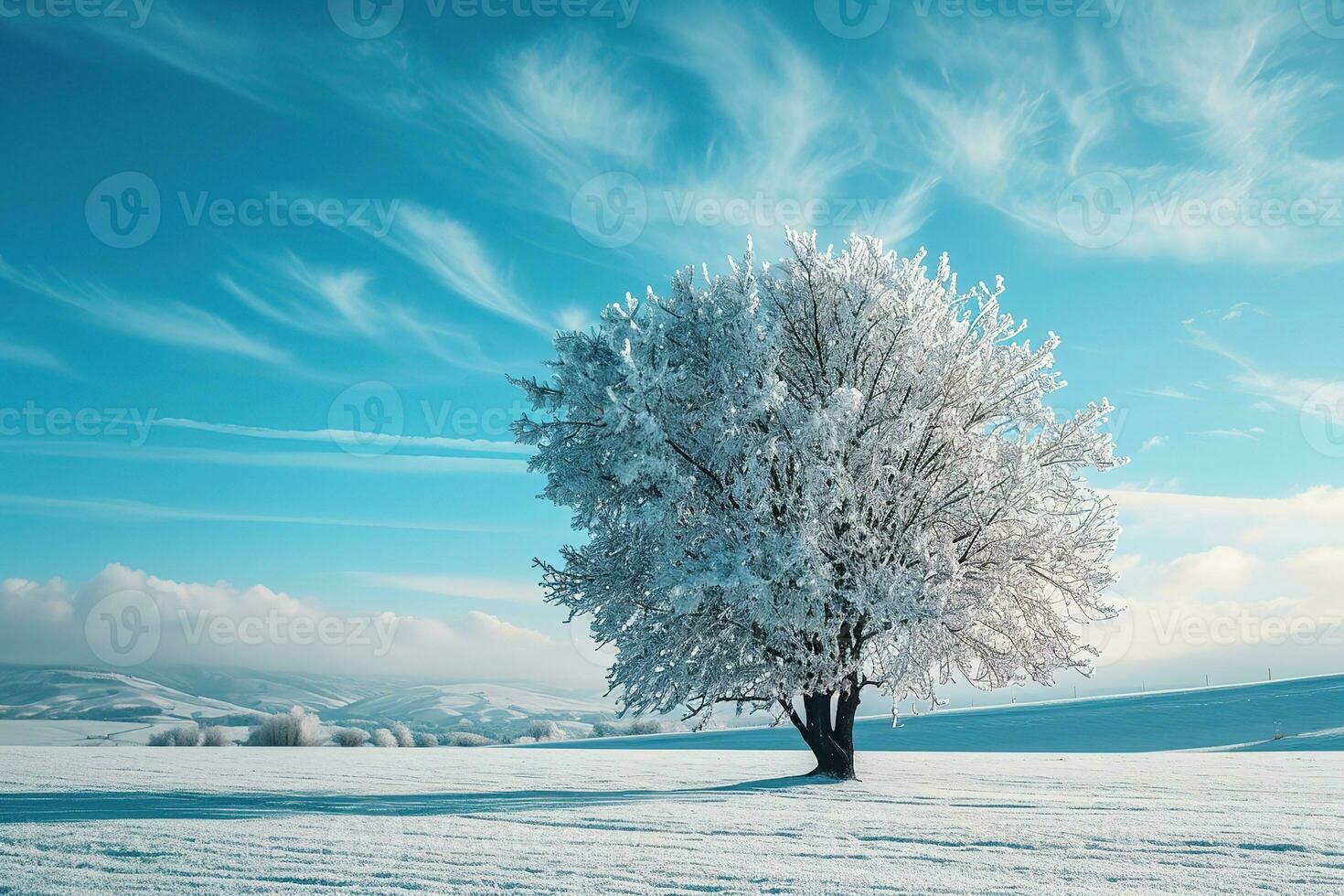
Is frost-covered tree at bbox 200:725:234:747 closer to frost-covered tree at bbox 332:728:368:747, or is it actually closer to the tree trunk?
frost-covered tree at bbox 332:728:368:747

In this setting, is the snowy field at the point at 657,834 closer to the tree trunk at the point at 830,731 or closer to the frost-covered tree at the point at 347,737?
the tree trunk at the point at 830,731

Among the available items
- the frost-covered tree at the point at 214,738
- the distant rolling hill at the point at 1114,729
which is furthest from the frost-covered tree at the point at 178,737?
the distant rolling hill at the point at 1114,729

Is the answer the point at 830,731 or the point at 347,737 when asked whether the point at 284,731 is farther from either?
the point at 830,731

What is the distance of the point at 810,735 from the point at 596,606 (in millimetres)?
5870

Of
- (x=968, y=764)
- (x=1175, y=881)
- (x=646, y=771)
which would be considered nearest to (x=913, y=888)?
(x=1175, y=881)

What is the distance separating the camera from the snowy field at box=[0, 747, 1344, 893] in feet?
24.7

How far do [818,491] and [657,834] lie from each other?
8.02 meters

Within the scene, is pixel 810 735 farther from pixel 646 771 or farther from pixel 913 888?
pixel 913 888

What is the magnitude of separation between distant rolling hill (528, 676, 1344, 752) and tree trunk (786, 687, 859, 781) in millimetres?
26873

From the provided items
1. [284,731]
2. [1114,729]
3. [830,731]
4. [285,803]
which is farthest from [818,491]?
[1114,729]

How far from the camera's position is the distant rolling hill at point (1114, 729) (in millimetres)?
45938

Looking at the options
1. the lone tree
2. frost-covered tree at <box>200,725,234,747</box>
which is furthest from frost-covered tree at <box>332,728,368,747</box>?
the lone tree

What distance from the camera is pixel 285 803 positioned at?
46.1ft

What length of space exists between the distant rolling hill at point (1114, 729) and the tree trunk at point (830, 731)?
26873 mm
